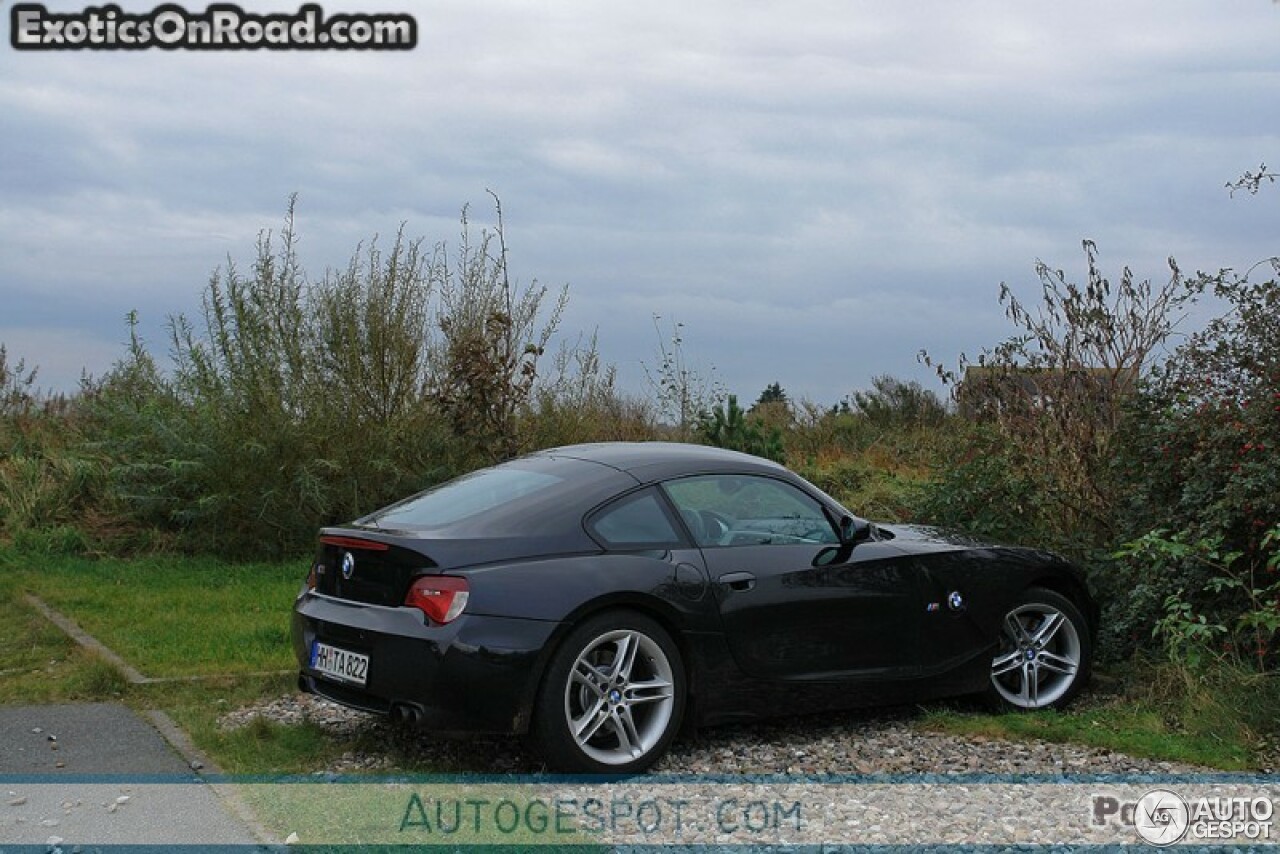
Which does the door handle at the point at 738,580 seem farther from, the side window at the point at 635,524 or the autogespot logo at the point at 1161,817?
the autogespot logo at the point at 1161,817

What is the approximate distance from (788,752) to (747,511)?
3.97 ft

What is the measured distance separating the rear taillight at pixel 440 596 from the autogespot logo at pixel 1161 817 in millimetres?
2912

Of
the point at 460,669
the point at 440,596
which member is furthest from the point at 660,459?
the point at 460,669

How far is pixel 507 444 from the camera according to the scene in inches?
520

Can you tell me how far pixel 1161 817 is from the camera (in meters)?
5.61

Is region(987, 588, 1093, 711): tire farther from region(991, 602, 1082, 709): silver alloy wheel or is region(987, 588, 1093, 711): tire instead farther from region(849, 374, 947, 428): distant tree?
region(849, 374, 947, 428): distant tree

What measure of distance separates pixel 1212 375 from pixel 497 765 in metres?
5.29

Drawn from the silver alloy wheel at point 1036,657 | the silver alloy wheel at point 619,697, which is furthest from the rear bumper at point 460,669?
the silver alloy wheel at point 1036,657

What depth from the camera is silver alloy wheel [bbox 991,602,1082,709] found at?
760 centimetres

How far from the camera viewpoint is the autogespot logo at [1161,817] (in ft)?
17.6

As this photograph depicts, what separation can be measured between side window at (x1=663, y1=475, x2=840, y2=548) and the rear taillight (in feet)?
4.24

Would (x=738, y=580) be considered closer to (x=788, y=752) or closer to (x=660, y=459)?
(x=660, y=459)

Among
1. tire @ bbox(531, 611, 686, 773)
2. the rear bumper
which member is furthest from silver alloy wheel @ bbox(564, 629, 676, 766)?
the rear bumper
